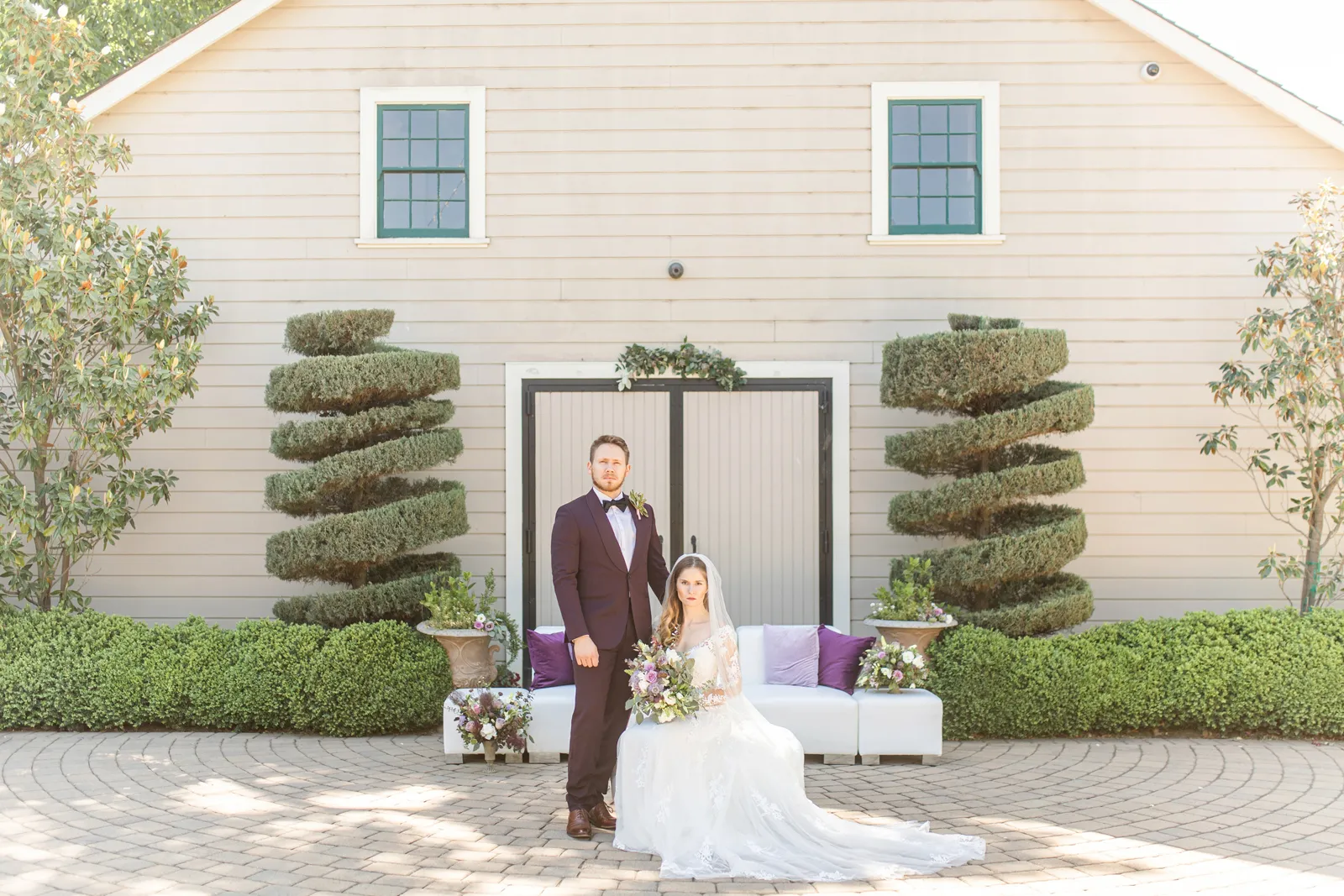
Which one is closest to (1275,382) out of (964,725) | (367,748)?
(964,725)

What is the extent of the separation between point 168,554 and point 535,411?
3218mm

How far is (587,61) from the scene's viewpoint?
339 inches

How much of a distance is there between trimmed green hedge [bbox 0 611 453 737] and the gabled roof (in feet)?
14.1

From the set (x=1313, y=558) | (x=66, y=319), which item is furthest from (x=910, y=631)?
(x=66, y=319)

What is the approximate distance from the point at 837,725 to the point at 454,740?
7.96ft

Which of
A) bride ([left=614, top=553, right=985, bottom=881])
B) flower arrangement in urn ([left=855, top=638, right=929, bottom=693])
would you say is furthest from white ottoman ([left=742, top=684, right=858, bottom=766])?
bride ([left=614, top=553, right=985, bottom=881])

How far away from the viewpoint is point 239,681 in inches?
288

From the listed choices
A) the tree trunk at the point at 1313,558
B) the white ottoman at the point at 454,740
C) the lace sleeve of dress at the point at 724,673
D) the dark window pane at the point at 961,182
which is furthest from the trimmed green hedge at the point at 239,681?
the tree trunk at the point at 1313,558

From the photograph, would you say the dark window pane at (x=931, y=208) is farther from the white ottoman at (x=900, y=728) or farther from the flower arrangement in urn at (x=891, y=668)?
the white ottoman at (x=900, y=728)

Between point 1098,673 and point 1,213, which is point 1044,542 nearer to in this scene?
point 1098,673

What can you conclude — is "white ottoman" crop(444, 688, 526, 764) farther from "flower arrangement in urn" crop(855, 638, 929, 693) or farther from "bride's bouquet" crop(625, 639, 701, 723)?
"flower arrangement in urn" crop(855, 638, 929, 693)

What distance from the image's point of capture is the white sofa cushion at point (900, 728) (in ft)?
22.1

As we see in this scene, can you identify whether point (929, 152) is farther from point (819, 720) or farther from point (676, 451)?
point (819, 720)

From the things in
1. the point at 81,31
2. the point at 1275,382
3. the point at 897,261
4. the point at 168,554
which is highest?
the point at 81,31
